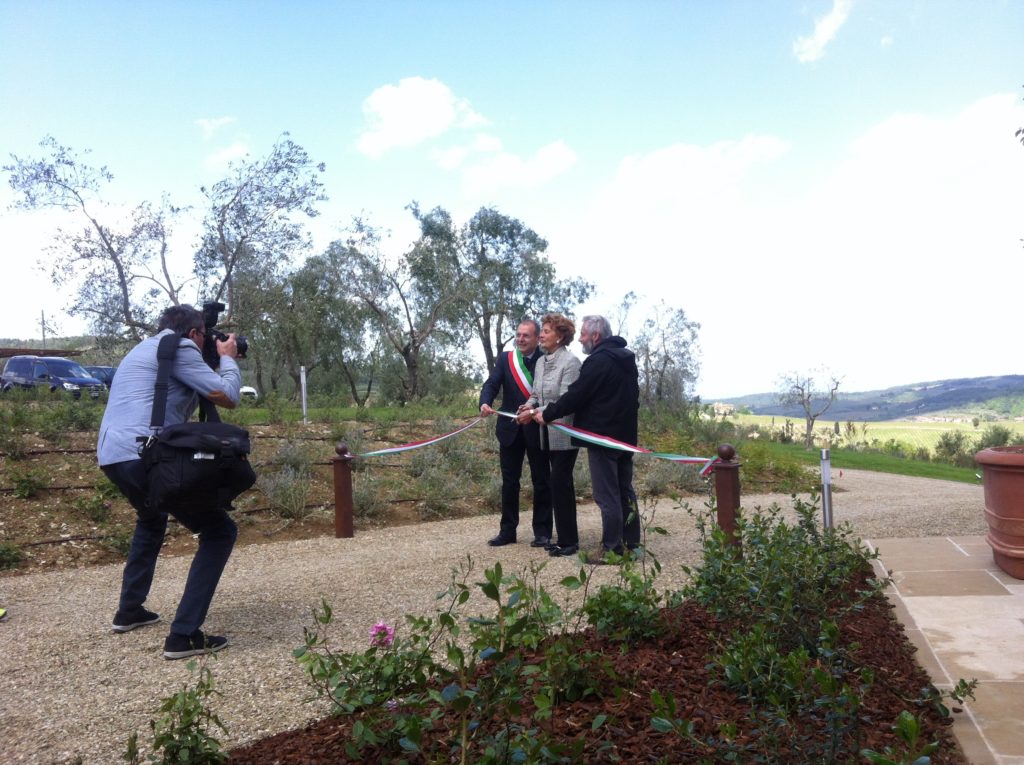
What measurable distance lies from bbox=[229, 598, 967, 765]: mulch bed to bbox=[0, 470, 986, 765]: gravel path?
417mm

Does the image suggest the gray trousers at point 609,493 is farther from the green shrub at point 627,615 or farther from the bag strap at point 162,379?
the bag strap at point 162,379

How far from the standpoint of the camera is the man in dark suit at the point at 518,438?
6.61m

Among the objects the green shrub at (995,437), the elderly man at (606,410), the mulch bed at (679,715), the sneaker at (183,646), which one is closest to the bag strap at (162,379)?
the sneaker at (183,646)

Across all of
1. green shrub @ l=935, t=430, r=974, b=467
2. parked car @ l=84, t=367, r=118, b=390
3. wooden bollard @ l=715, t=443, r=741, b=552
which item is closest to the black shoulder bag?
wooden bollard @ l=715, t=443, r=741, b=552

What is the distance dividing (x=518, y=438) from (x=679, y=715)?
4.16 meters

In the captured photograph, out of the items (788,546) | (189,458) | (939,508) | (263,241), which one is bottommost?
(939,508)

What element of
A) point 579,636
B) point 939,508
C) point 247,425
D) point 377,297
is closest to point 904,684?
point 579,636

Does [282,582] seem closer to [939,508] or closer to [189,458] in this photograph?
[189,458]

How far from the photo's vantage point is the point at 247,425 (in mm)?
12086

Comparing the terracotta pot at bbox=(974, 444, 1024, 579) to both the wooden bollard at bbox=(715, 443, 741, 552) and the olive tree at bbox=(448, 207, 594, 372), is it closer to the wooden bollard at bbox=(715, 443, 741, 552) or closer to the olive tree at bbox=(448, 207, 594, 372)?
the wooden bollard at bbox=(715, 443, 741, 552)

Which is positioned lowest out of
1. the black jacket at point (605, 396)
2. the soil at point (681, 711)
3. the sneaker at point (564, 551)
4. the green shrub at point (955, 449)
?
the green shrub at point (955, 449)

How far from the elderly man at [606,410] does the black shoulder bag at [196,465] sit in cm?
261

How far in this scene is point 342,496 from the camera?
7.89m

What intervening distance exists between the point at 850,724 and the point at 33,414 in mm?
10974
